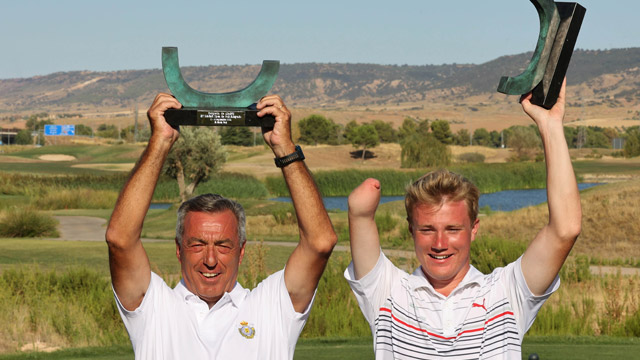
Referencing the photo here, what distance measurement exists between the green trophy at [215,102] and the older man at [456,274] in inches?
23.0

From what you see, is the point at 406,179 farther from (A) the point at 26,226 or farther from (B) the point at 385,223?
(A) the point at 26,226

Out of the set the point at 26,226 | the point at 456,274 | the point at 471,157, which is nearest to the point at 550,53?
the point at 456,274

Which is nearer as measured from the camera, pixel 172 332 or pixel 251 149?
pixel 172 332

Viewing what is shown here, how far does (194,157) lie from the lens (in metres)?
37.2

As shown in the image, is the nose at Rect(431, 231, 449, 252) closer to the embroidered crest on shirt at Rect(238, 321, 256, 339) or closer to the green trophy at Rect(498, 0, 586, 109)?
the green trophy at Rect(498, 0, 586, 109)

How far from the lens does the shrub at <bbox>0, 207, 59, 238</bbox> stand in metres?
27.4

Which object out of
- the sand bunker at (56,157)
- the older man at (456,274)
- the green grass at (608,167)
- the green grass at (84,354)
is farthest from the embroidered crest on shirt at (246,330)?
the sand bunker at (56,157)

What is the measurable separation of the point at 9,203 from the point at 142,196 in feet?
124

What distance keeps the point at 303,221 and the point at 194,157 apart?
33921mm

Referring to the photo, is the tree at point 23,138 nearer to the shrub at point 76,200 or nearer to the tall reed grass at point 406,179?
the tall reed grass at point 406,179

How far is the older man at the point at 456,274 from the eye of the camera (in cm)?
366

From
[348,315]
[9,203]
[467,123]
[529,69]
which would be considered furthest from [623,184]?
[467,123]

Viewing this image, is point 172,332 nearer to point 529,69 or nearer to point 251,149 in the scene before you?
point 529,69

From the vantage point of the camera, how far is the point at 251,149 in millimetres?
112062
